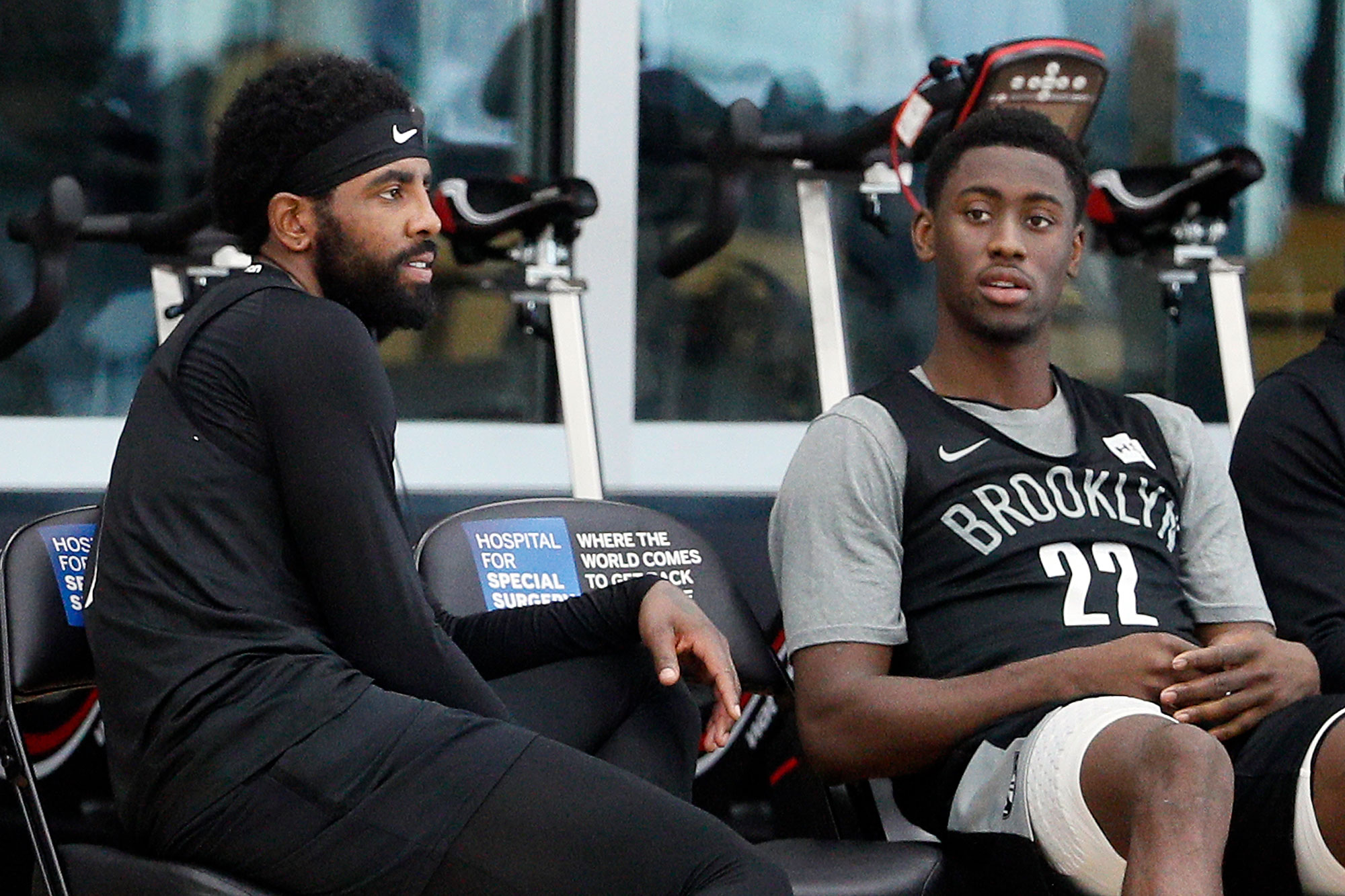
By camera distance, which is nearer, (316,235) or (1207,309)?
(316,235)

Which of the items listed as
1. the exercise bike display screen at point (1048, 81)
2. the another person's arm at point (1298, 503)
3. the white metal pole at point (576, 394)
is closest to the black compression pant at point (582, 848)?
the another person's arm at point (1298, 503)

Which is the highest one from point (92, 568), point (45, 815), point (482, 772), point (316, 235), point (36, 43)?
point (36, 43)

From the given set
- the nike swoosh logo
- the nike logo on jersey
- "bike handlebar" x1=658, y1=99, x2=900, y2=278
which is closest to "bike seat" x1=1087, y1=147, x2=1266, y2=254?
"bike handlebar" x1=658, y1=99, x2=900, y2=278

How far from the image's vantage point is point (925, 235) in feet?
8.47

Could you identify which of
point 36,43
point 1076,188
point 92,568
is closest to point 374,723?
point 92,568

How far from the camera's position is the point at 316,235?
1961 millimetres

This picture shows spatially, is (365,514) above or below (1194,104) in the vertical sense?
below

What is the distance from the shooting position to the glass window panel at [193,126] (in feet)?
11.8

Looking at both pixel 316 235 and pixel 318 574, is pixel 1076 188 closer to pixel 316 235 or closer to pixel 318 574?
pixel 316 235

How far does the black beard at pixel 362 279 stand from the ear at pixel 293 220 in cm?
1

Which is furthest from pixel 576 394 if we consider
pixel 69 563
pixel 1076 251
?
pixel 69 563

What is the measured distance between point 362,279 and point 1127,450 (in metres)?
1.04

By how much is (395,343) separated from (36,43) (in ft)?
2.91

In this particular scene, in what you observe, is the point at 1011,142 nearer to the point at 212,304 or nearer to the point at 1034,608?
the point at 1034,608
